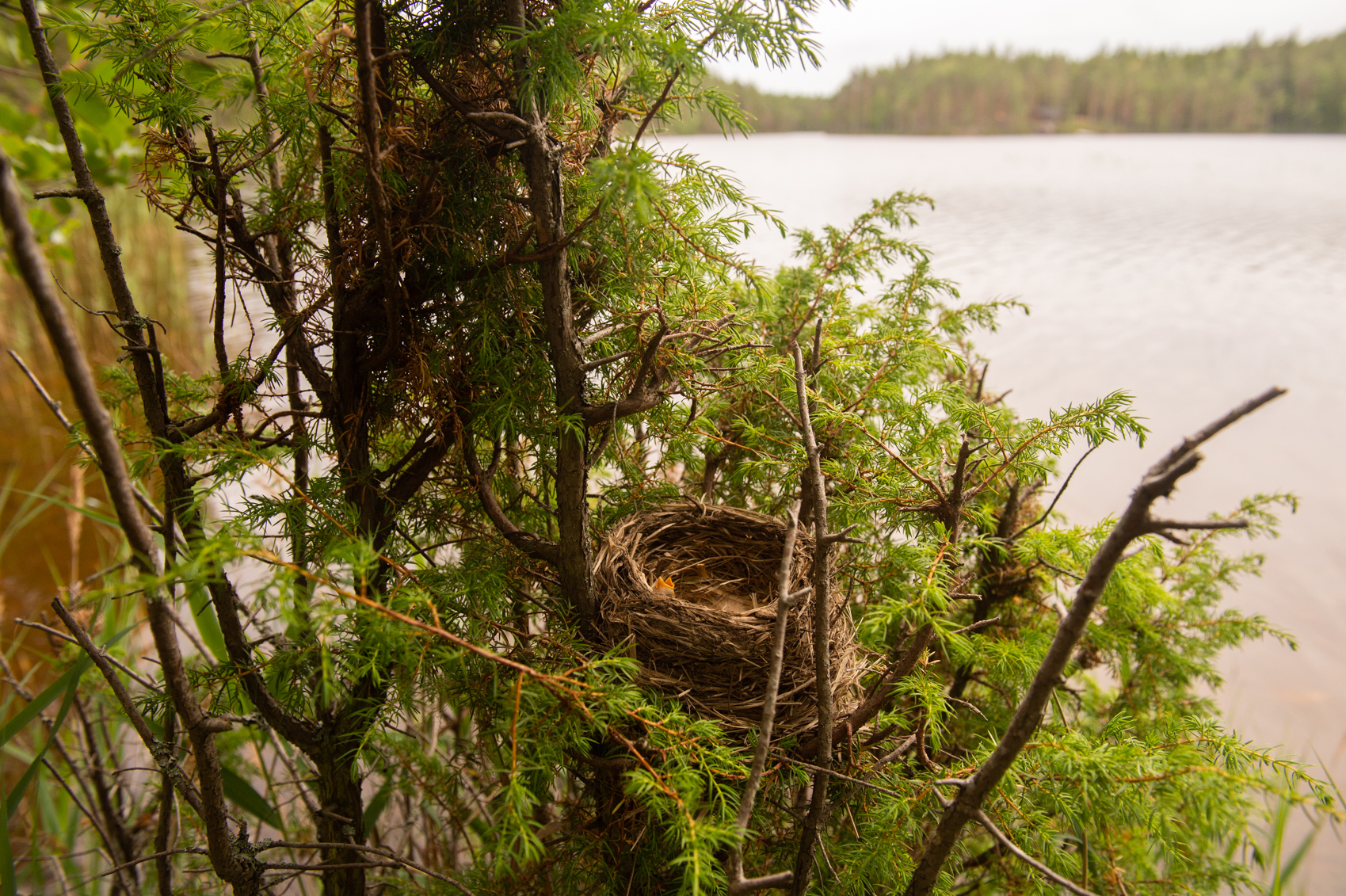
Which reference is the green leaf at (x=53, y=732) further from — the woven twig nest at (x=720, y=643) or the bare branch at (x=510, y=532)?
the woven twig nest at (x=720, y=643)

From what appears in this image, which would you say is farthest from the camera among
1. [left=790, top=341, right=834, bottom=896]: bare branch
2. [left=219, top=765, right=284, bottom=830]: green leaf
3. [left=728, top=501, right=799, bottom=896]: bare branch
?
[left=219, top=765, right=284, bottom=830]: green leaf

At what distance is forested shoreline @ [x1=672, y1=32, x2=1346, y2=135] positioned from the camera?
548 centimetres

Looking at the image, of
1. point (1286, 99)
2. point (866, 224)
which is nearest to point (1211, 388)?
point (866, 224)

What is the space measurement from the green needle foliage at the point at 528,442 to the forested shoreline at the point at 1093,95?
15.8 feet

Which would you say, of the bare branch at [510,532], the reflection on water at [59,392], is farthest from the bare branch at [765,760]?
the reflection on water at [59,392]

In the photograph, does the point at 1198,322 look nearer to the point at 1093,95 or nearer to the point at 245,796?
the point at 245,796

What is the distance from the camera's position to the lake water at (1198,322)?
188 cm

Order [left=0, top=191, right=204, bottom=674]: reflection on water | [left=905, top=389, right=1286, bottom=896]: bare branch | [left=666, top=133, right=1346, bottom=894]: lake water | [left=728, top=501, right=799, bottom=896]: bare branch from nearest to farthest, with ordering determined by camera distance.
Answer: [left=905, top=389, right=1286, bottom=896]: bare branch → [left=728, top=501, right=799, bottom=896]: bare branch → [left=666, top=133, right=1346, bottom=894]: lake water → [left=0, top=191, right=204, bottom=674]: reflection on water

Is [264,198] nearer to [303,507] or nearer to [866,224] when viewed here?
[303,507]

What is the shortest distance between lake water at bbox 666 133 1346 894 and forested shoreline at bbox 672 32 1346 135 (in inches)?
23.8

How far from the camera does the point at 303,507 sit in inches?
28.2

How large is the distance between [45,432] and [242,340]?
820 millimetres

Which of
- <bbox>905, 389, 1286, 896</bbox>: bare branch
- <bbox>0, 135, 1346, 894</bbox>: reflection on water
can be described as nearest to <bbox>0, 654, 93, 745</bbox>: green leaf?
<bbox>905, 389, 1286, 896</bbox>: bare branch

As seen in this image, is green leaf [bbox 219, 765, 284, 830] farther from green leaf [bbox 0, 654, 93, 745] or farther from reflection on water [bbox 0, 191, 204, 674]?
reflection on water [bbox 0, 191, 204, 674]
